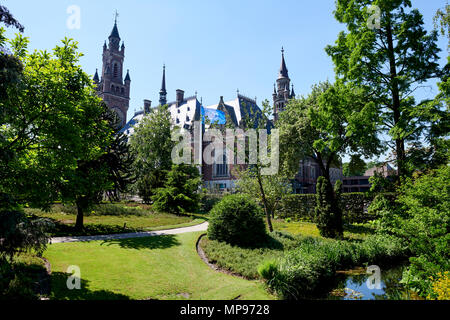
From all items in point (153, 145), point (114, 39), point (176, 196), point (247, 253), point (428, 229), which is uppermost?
point (114, 39)

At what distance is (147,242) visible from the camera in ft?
44.6

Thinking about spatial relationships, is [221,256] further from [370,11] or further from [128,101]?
[128,101]

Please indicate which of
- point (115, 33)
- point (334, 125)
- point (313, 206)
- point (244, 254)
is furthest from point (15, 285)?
point (115, 33)

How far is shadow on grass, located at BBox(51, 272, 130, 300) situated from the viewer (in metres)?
7.14

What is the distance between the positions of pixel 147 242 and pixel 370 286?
10.0 m

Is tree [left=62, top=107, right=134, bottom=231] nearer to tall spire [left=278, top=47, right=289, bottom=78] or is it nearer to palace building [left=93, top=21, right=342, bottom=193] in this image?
palace building [left=93, top=21, right=342, bottom=193]

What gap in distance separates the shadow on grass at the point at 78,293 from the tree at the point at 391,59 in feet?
44.8

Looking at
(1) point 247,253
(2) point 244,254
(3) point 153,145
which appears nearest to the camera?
(2) point 244,254

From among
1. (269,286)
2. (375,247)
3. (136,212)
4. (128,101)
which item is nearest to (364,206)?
(375,247)

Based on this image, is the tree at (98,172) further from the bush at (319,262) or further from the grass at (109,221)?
the bush at (319,262)

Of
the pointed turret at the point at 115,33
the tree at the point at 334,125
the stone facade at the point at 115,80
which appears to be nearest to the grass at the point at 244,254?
the tree at the point at 334,125

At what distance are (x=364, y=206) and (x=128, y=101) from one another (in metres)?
82.0

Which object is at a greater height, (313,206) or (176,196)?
(176,196)

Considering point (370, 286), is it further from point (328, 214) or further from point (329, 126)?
point (329, 126)
